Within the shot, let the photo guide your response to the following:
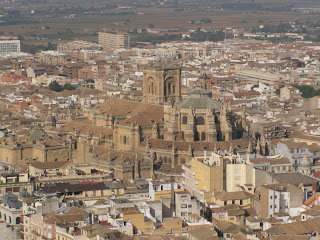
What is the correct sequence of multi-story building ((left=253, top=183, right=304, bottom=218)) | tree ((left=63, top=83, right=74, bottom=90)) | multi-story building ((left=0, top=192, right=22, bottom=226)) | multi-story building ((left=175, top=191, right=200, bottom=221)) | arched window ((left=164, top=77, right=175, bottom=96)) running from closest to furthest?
multi-story building ((left=253, top=183, right=304, bottom=218)) < multi-story building ((left=0, top=192, right=22, bottom=226)) < multi-story building ((left=175, top=191, right=200, bottom=221)) < arched window ((left=164, top=77, right=175, bottom=96)) < tree ((left=63, top=83, right=74, bottom=90))

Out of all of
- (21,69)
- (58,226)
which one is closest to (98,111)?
(58,226)

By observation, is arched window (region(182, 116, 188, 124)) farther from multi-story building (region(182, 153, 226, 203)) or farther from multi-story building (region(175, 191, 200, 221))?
multi-story building (region(175, 191, 200, 221))

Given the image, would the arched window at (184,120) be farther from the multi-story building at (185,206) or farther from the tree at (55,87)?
the tree at (55,87)

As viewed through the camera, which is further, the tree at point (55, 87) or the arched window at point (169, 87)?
the tree at point (55, 87)

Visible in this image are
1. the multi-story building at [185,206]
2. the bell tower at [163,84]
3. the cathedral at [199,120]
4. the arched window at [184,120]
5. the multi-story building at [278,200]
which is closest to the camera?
the multi-story building at [278,200]

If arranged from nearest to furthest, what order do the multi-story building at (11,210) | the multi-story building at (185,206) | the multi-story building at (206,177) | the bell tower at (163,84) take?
the multi-story building at (11,210) → the multi-story building at (185,206) → the multi-story building at (206,177) → the bell tower at (163,84)

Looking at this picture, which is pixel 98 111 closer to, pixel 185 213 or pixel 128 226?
pixel 185 213

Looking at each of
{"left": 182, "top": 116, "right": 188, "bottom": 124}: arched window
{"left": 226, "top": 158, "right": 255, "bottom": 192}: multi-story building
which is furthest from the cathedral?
{"left": 226, "top": 158, "right": 255, "bottom": 192}: multi-story building

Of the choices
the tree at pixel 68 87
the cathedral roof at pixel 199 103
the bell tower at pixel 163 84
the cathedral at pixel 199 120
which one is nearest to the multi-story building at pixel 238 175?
the cathedral at pixel 199 120
